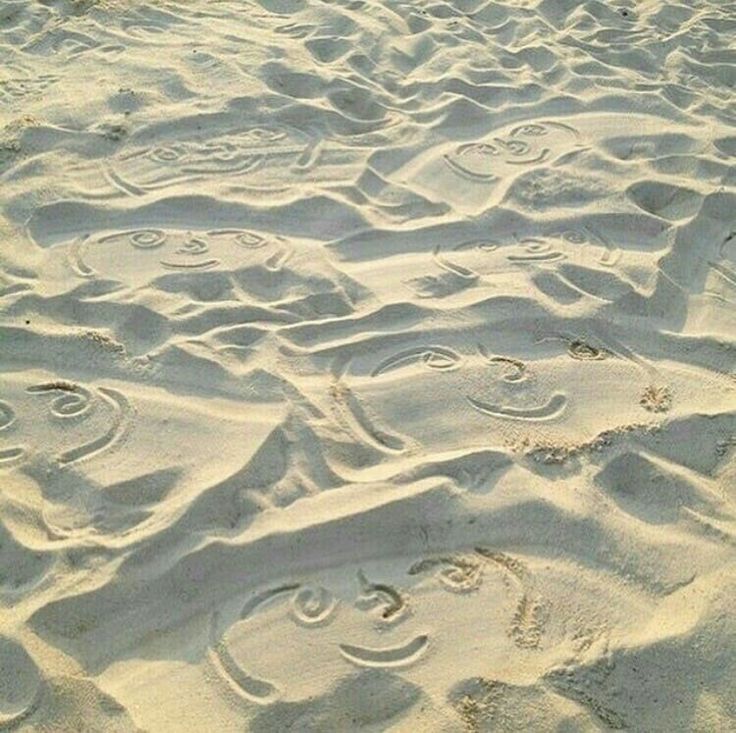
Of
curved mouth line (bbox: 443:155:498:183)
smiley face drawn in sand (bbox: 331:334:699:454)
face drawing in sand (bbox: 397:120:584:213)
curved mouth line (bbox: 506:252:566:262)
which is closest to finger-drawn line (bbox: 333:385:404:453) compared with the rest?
smiley face drawn in sand (bbox: 331:334:699:454)

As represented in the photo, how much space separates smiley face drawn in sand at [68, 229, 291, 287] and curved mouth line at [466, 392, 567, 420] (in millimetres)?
925

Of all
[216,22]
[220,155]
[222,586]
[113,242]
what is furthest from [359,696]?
[216,22]

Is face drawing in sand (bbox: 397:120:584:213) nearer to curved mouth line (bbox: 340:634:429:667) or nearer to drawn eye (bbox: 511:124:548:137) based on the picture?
drawn eye (bbox: 511:124:548:137)

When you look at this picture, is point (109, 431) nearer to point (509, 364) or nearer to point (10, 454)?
point (10, 454)

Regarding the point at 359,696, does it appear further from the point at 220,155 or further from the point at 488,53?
the point at 488,53

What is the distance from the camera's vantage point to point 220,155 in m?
3.60

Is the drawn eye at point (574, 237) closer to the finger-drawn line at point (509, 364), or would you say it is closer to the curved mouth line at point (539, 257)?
the curved mouth line at point (539, 257)

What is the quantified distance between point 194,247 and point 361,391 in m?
0.96

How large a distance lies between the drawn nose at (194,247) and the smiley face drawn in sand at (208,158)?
1.32 ft

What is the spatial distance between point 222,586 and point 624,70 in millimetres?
3569

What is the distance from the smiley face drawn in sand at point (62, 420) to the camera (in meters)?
2.33

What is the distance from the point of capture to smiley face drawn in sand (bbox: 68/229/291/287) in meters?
2.96

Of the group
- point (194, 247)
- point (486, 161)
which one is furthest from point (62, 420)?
point (486, 161)

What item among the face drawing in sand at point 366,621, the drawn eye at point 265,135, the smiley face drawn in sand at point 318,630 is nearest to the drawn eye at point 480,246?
the drawn eye at point 265,135
